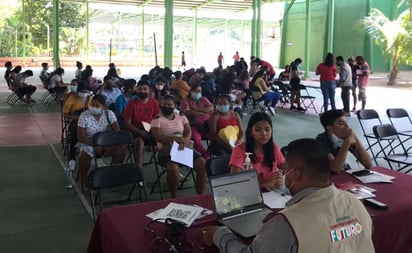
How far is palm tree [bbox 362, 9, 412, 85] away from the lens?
18469 millimetres

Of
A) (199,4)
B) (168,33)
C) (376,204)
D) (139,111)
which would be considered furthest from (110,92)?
(199,4)

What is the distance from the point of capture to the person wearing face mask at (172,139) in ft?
15.4

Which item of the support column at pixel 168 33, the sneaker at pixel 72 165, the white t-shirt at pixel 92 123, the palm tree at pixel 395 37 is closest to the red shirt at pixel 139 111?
the white t-shirt at pixel 92 123

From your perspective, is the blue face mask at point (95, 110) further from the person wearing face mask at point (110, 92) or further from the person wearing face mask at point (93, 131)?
the person wearing face mask at point (110, 92)

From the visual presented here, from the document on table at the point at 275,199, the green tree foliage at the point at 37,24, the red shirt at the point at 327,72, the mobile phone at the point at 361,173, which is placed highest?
the green tree foliage at the point at 37,24

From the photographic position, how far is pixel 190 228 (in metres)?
2.34

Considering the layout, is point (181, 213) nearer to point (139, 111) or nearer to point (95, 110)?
point (95, 110)

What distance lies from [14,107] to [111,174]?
991 centimetres

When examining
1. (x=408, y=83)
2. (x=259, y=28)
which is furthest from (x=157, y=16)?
(x=408, y=83)

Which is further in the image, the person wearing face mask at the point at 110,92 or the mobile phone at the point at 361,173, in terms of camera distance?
the person wearing face mask at the point at 110,92

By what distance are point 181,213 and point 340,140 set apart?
187 cm

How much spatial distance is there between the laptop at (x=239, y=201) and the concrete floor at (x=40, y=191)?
172 cm

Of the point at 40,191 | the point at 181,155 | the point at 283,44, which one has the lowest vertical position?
the point at 40,191

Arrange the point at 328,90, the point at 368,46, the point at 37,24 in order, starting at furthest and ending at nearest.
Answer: the point at 37,24 < the point at 368,46 < the point at 328,90
